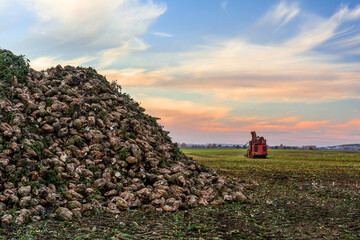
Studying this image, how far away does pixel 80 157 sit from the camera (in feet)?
33.8

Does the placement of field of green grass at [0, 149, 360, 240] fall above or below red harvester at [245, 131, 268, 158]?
below

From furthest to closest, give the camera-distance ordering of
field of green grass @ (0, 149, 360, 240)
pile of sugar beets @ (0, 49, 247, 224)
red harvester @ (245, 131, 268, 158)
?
red harvester @ (245, 131, 268, 158) → pile of sugar beets @ (0, 49, 247, 224) → field of green grass @ (0, 149, 360, 240)

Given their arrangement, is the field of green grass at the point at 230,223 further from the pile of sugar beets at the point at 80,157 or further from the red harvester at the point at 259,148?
the red harvester at the point at 259,148

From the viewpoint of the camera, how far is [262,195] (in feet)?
40.0

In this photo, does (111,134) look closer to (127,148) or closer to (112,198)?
(127,148)

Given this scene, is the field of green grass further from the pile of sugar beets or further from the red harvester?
the red harvester

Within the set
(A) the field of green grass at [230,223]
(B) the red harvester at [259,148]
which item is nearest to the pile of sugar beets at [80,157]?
(A) the field of green grass at [230,223]

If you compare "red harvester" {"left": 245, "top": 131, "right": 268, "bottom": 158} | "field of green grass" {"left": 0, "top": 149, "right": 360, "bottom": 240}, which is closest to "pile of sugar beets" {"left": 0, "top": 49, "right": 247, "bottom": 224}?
"field of green grass" {"left": 0, "top": 149, "right": 360, "bottom": 240}

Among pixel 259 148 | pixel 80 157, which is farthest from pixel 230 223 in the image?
pixel 259 148

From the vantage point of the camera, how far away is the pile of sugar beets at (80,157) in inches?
332

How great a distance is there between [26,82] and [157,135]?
6058 millimetres

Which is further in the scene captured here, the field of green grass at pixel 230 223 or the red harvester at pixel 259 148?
the red harvester at pixel 259 148

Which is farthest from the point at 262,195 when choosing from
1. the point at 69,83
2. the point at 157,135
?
the point at 69,83

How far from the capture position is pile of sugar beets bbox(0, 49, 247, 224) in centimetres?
844
